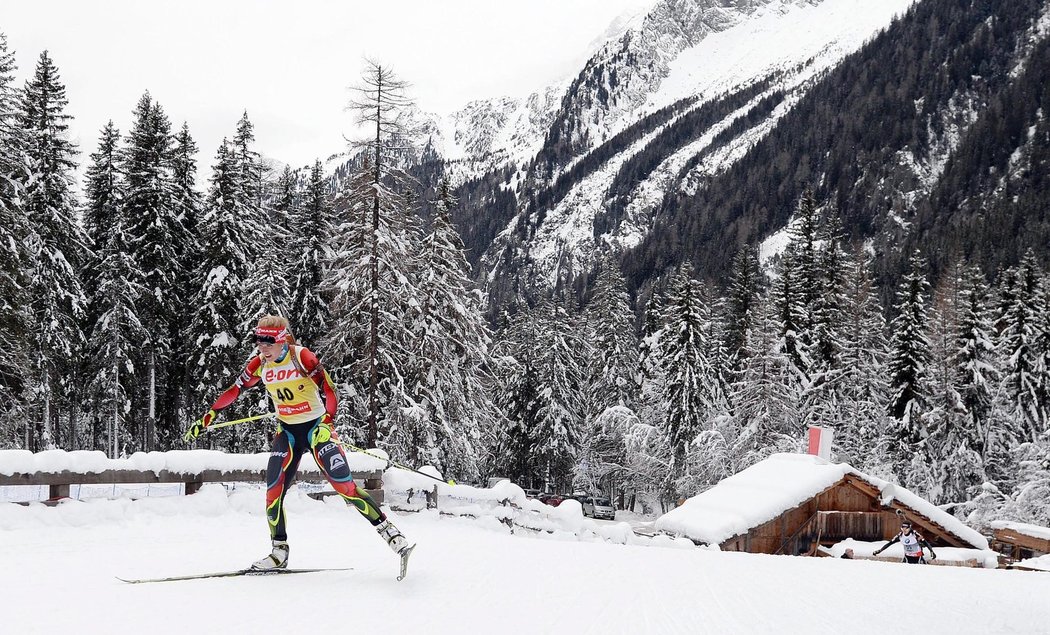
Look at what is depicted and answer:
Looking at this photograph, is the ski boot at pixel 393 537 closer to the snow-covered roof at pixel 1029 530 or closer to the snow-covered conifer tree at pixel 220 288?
the snow-covered roof at pixel 1029 530

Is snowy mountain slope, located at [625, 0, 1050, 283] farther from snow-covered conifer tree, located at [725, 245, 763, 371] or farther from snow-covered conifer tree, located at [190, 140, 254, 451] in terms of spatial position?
snow-covered conifer tree, located at [190, 140, 254, 451]

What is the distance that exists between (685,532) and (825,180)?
169 metres

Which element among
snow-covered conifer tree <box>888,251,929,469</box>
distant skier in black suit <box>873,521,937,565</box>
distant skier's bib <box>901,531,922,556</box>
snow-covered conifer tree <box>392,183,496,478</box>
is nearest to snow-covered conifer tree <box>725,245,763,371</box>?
snow-covered conifer tree <box>888,251,929,469</box>

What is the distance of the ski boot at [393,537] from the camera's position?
19.3ft

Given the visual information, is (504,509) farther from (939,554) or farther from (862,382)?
(862,382)

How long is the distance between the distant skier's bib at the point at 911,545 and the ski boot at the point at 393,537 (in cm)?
1233

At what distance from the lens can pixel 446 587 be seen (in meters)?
5.86

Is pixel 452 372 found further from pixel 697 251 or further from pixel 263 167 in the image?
pixel 697 251

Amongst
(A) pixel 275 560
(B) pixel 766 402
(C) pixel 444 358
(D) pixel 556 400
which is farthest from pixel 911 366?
(A) pixel 275 560

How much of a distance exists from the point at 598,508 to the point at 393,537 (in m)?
40.8

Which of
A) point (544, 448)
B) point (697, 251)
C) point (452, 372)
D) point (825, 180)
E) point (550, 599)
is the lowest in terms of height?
point (544, 448)

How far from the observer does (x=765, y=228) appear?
6555 inches

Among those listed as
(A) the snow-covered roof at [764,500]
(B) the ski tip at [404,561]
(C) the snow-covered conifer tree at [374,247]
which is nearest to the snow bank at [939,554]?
(A) the snow-covered roof at [764,500]

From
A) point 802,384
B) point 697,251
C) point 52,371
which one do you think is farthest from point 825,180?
point 52,371
